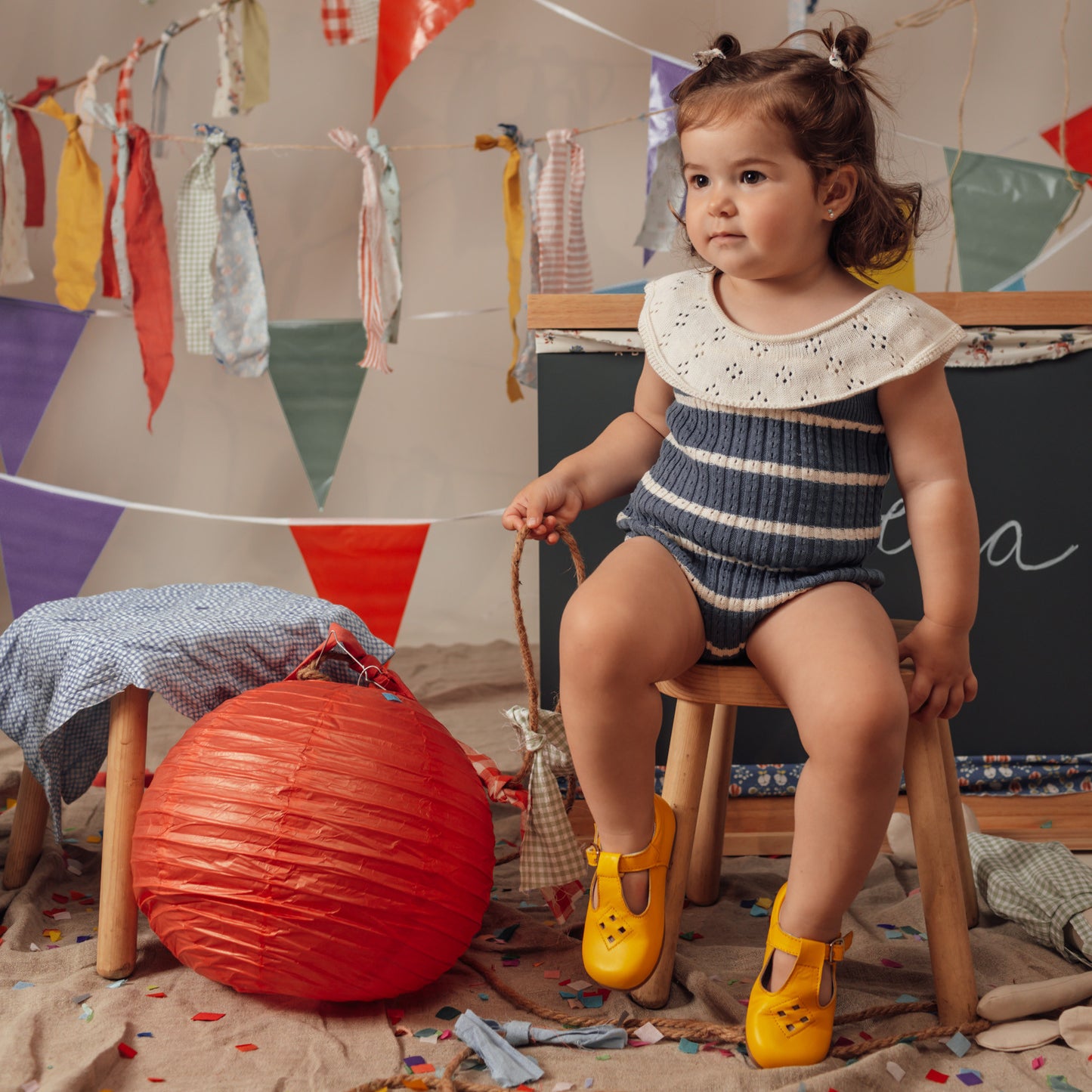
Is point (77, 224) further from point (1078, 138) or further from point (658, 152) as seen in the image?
point (1078, 138)

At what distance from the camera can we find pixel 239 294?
201cm

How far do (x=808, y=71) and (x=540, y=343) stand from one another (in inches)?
23.1

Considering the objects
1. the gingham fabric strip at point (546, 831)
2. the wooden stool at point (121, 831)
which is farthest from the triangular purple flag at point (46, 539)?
the gingham fabric strip at point (546, 831)

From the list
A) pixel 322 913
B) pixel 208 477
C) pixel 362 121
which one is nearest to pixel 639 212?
pixel 362 121

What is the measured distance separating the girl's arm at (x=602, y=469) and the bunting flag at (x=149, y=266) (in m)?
1.03

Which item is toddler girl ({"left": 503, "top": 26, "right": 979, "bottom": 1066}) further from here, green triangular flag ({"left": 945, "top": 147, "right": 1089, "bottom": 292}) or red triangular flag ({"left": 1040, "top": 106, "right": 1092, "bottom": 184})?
red triangular flag ({"left": 1040, "top": 106, "right": 1092, "bottom": 184})

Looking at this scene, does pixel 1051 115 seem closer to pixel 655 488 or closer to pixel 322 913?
pixel 655 488

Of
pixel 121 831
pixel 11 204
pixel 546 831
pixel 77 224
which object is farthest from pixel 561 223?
pixel 121 831

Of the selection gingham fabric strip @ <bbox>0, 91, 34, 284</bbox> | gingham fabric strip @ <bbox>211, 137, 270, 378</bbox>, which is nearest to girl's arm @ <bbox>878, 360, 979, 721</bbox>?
gingham fabric strip @ <bbox>211, 137, 270, 378</bbox>

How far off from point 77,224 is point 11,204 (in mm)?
127

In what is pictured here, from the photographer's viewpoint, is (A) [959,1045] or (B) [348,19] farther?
(B) [348,19]

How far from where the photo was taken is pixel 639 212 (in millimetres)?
3004

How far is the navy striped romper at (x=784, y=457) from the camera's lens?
1.14m

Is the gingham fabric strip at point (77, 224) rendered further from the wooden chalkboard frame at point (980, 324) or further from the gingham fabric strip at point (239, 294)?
the wooden chalkboard frame at point (980, 324)
